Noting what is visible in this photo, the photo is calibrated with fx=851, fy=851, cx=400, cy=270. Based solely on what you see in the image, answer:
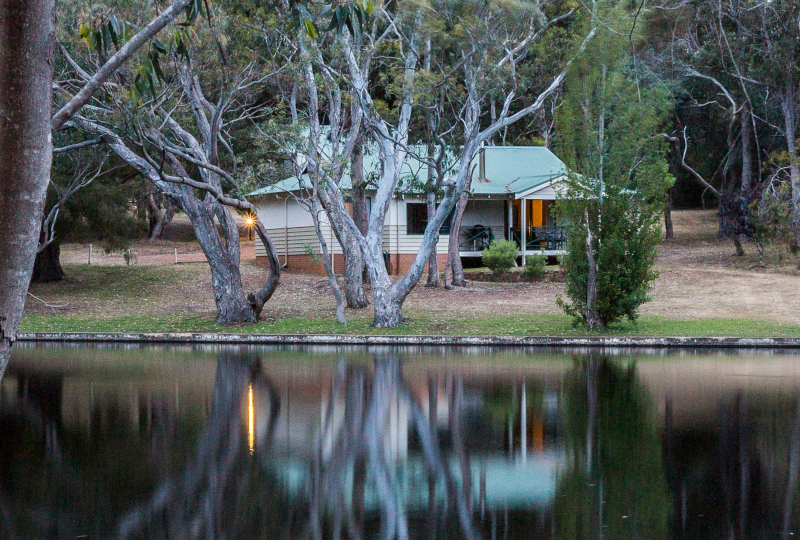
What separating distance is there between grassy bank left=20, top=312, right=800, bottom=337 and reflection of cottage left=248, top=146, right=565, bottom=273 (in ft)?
34.3

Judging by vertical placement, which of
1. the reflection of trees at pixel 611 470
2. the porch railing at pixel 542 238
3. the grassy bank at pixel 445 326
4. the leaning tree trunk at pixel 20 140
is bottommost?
the grassy bank at pixel 445 326

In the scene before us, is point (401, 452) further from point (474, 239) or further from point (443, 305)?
point (474, 239)

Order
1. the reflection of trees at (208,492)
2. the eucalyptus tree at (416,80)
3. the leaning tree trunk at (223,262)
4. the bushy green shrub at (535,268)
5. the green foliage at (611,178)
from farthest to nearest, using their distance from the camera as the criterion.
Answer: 1. the bushy green shrub at (535,268)
2. the leaning tree trunk at (223,262)
3. the eucalyptus tree at (416,80)
4. the green foliage at (611,178)
5. the reflection of trees at (208,492)

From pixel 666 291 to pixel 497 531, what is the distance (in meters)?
23.4

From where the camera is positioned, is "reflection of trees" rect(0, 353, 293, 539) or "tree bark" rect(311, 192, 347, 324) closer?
"reflection of trees" rect(0, 353, 293, 539)

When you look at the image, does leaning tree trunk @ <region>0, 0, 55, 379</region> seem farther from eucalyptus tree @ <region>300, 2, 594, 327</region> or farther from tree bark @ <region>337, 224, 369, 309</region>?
tree bark @ <region>337, 224, 369, 309</region>

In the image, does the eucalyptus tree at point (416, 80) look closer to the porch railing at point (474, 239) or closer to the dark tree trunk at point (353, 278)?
the dark tree trunk at point (353, 278)

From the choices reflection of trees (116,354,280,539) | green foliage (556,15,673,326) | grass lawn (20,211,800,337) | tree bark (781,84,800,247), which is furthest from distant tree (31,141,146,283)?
tree bark (781,84,800,247)

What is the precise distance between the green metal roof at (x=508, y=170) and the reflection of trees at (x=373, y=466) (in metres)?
21.9

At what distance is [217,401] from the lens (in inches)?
462

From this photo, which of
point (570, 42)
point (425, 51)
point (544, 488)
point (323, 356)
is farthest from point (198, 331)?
point (544, 488)

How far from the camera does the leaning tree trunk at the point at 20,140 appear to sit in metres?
4.05

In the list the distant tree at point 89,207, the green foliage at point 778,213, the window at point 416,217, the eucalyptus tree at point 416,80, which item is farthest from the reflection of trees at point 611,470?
the window at point 416,217

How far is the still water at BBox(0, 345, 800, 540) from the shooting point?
20.6 feet
